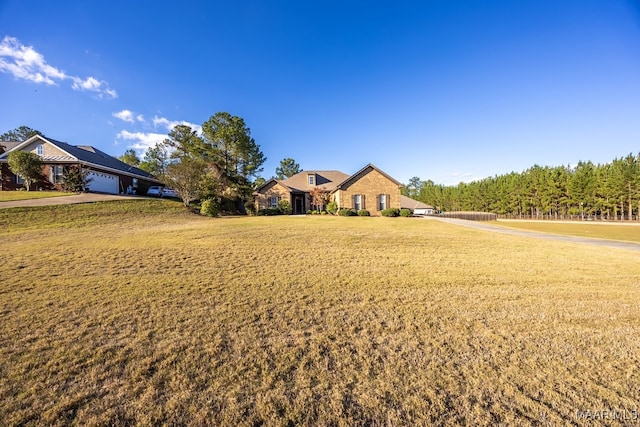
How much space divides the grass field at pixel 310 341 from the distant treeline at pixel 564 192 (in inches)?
2239

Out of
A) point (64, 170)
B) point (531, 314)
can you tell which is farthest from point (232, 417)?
point (64, 170)

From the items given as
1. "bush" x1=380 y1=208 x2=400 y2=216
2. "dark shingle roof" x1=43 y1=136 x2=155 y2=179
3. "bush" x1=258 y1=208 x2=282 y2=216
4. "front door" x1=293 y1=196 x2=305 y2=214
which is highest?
"dark shingle roof" x1=43 y1=136 x2=155 y2=179

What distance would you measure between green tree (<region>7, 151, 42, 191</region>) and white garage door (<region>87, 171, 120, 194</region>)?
12.7 feet

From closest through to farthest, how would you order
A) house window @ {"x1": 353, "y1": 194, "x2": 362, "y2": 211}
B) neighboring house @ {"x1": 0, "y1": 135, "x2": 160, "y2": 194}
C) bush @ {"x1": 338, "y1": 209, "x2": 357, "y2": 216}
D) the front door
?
neighboring house @ {"x1": 0, "y1": 135, "x2": 160, "y2": 194}
bush @ {"x1": 338, "y1": 209, "x2": 357, "y2": 216}
house window @ {"x1": 353, "y1": 194, "x2": 362, "y2": 211}
the front door

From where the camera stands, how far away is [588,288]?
6531mm

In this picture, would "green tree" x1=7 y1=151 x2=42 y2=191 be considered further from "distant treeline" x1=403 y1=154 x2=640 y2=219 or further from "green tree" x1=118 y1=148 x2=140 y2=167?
"distant treeline" x1=403 y1=154 x2=640 y2=219

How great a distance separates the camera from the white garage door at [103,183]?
94.4 feet

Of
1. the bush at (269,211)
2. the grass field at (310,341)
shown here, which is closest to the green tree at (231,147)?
the bush at (269,211)

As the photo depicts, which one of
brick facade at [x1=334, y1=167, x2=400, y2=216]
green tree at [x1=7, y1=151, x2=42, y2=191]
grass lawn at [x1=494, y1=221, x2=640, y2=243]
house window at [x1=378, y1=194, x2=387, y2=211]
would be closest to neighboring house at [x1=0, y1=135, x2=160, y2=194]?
green tree at [x1=7, y1=151, x2=42, y2=191]

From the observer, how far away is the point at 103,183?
1193 inches

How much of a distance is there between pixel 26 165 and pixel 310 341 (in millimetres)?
35051

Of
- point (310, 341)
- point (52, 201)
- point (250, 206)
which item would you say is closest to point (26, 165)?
point (52, 201)

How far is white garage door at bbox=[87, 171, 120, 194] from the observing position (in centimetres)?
2878

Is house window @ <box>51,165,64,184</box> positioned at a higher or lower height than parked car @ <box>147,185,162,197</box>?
higher
